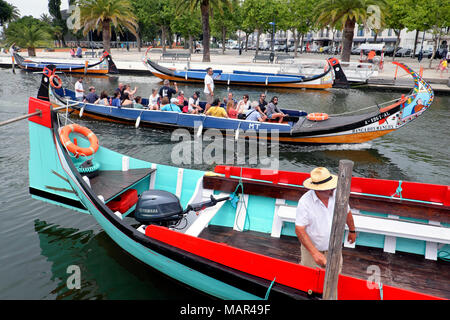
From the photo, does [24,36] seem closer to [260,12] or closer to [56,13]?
[260,12]

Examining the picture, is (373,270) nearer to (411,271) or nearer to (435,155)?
(411,271)

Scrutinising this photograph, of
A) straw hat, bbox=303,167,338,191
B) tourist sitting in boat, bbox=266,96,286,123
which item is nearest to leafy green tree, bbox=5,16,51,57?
tourist sitting in boat, bbox=266,96,286,123

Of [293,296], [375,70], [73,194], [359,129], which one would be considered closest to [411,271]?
[293,296]

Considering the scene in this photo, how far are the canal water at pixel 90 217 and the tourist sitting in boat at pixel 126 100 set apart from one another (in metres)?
0.96

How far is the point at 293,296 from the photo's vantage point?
4.10 metres

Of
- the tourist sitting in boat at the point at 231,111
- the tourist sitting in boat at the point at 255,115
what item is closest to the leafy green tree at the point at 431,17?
the tourist sitting in boat at the point at 255,115

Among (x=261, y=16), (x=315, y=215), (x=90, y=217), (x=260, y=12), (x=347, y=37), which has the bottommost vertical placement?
(x=90, y=217)

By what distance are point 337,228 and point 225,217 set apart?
3320mm

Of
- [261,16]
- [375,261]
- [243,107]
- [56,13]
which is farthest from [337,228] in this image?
[56,13]

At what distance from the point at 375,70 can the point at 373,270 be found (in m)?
25.8

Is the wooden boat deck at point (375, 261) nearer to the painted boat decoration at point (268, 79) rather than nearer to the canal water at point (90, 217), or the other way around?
the canal water at point (90, 217)

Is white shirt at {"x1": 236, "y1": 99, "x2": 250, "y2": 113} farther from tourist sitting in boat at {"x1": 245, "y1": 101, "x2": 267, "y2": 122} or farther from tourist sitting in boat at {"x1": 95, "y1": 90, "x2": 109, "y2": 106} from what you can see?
tourist sitting in boat at {"x1": 95, "y1": 90, "x2": 109, "y2": 106}

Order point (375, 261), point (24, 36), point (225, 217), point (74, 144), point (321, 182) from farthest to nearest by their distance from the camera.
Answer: point (24, 36) → point (74, 144) → point (225, 217) → point (375, 261) → point (321, 182)

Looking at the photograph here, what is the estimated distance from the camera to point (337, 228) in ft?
11.8
